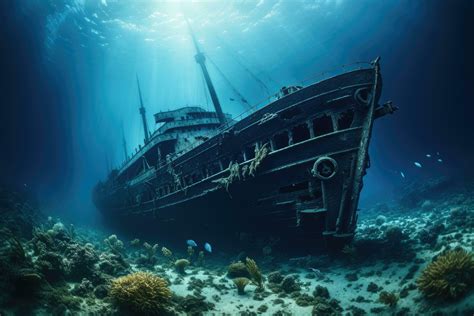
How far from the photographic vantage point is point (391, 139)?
71.8 metres

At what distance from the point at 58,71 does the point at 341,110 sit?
57337mm

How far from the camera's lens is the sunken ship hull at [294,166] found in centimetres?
1009

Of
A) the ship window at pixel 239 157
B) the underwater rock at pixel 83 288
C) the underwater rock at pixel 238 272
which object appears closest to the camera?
the underwater rock at pixel 83 288

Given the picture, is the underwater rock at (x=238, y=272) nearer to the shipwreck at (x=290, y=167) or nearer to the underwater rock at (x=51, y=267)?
the shipwreck at (x=290, y=167)

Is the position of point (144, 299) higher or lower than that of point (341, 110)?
lower

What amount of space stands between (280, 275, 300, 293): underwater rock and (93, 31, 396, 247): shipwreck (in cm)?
219

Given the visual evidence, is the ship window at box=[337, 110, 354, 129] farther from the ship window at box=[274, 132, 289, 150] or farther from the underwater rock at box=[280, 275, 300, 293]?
the underwater rock at box=[280, 275, 300, 293]

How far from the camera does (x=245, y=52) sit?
178ft

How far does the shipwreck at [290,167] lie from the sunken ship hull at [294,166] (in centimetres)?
4

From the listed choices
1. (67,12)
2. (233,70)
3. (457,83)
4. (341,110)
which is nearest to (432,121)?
(457,83)

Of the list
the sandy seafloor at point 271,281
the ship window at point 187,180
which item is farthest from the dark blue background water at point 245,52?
the sandy seafloor at point 271,281

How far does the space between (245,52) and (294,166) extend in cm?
4940

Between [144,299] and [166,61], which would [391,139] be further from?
[144,299]

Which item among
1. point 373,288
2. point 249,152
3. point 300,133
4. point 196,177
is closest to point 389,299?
point 373,288
